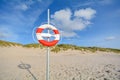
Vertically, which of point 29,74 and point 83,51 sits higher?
point 83,51

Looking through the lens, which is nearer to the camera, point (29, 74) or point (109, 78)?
point (109, 78)

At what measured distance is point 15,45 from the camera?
1608 centimetres

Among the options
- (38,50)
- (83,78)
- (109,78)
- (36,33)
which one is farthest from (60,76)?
(38,50)

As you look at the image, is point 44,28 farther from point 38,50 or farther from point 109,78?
point 38,50

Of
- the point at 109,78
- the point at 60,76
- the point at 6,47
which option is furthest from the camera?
the point at 6,47

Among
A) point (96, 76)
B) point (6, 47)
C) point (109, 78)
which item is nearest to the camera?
point (109, 78)

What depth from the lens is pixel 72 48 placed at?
54.9 ft

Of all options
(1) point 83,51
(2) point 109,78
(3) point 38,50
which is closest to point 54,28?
(2) point 109,78

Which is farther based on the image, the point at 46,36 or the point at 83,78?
the point at 83,78

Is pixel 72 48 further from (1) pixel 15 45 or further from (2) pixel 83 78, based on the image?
(2) pixel 83 78

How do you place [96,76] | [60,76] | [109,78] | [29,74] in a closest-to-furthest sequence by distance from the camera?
1. [109,78]
2. [96,76]
3. [60,76]
4. [29,74]

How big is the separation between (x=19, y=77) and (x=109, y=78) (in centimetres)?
350

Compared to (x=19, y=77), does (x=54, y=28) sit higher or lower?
higher

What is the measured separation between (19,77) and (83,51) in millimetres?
10486
